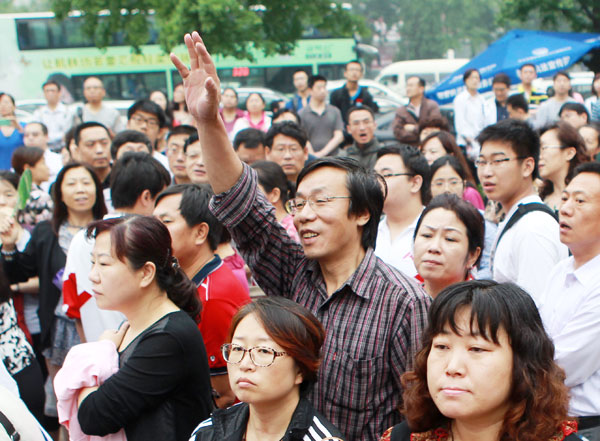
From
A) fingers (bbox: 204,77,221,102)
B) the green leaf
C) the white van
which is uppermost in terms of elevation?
the white van

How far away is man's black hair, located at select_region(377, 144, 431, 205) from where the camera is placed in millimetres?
4350

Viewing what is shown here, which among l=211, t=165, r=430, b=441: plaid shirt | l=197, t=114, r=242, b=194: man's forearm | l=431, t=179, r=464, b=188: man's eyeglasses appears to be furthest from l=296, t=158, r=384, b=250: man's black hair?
l=431, t=179, r=464, b=188: man's eyeglasses

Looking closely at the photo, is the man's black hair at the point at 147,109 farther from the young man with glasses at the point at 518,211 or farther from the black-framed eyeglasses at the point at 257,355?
the black-framed eyeglasses at the point at 257,355

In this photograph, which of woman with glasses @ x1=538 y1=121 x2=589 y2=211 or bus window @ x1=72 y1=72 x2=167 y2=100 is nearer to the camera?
woman with glasses @ x1=538 y1=121 x2=589 y2=211

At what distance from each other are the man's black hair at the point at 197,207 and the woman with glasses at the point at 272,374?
127 centimetres

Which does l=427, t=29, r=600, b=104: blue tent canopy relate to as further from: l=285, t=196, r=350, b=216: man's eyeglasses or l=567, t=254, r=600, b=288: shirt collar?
l=285, t=196, r=350, b=216: man's eyeglasses

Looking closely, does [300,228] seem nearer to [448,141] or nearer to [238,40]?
[448,141]

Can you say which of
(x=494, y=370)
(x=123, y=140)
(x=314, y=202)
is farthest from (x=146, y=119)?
(x=494, y=370)

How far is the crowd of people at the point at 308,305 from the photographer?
198 cm

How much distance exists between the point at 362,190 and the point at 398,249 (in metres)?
1.41

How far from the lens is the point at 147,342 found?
105 inches

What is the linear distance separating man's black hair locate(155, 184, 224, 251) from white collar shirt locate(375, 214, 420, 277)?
0.89 metres

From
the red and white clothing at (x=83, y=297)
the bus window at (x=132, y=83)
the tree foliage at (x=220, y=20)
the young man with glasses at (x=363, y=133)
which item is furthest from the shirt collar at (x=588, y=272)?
the bus window at (x=132, y=83)

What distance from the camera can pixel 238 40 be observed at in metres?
16.2
